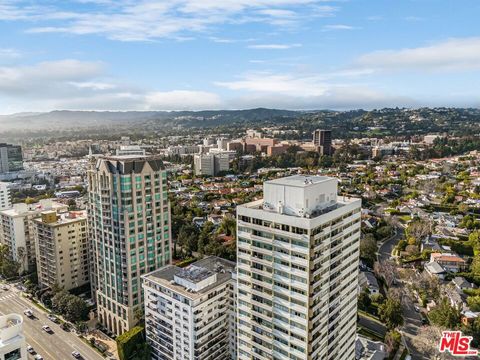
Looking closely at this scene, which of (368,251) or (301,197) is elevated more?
(301,197)

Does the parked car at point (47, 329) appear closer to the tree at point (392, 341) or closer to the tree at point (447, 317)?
the tree at point (392, 341)

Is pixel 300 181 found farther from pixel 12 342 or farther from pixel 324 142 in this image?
pixel 324 142

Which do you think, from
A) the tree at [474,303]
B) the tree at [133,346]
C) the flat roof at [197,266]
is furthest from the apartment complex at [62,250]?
the tree at [474,303]

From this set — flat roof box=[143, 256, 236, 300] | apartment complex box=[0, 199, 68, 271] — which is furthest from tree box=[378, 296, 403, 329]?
apartment complex box=[0, 199, 68, 271]

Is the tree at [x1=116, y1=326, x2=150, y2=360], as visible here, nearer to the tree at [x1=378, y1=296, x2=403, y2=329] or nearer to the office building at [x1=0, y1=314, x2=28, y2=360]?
the office building at [x1=0, y1=314, x2=28, y2=360]

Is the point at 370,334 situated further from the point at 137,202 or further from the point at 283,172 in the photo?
the point at 283,172

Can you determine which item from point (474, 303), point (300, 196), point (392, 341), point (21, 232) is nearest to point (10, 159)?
point (21, 232)
